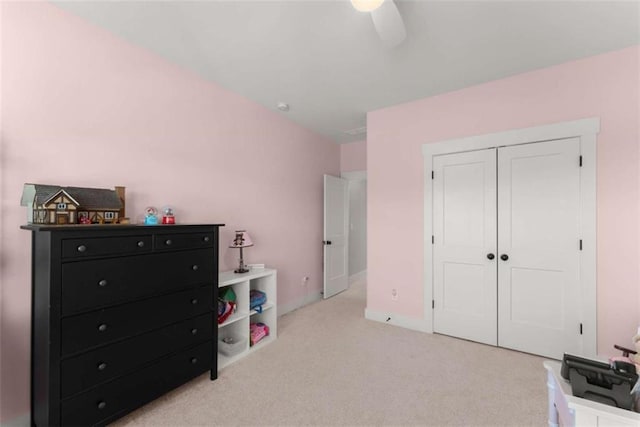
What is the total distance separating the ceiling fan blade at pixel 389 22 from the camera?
1.45 m

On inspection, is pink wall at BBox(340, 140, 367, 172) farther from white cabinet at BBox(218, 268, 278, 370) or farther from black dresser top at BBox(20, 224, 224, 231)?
black dresser top at BBox(20, 224, 224, 231)

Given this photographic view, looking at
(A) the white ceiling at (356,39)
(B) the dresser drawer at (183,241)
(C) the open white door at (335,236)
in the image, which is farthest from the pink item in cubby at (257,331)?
(A) the white ceiling at (356,39)

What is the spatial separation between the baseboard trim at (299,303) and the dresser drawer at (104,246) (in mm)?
2198

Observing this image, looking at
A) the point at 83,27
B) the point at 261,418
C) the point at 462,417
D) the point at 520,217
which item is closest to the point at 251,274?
the point at 261,418

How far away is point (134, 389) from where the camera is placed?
1695 mm

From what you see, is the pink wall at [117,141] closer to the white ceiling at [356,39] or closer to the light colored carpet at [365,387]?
the white ceiling at [356,39]

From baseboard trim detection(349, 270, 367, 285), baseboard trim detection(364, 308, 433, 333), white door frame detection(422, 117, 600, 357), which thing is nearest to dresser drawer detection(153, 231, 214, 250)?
baseboard trim detection(364, 308, 433, 333)

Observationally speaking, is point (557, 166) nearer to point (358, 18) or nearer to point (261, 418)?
point (358, 18)

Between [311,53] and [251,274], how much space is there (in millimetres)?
2097

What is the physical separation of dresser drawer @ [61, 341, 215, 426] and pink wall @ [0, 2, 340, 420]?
50cm

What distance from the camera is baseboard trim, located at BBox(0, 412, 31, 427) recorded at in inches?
61.8

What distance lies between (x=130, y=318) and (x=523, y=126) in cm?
360

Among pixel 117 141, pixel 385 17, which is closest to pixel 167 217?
pixel 117 141

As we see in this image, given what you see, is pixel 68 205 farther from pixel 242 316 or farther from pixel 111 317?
pixel 242 316
